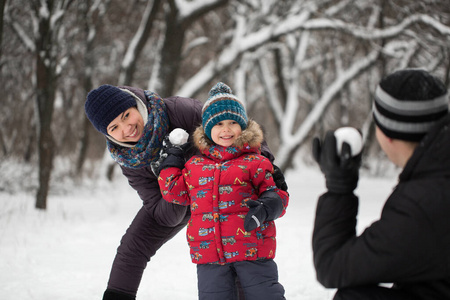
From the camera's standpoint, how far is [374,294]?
1414 millimetres

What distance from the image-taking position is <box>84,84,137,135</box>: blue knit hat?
7.53 feet

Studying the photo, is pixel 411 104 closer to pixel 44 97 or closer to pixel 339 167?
pixel 339 167

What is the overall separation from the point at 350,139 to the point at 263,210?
2.01 feet

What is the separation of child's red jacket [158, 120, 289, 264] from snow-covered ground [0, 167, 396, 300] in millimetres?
1117

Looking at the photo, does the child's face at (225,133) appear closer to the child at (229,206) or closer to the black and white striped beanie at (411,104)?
the child at (229,206)

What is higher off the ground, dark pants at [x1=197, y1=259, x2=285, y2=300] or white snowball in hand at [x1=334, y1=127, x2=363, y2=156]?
white snowball in hand at [x1=334, y1=127, x2=363, y2=156]

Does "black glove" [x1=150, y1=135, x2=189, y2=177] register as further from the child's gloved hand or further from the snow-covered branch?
the snow-covered branch

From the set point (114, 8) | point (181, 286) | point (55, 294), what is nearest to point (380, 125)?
point (181, 286)

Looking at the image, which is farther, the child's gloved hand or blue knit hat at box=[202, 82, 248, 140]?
blue knit hat at box=[202, 82, 248, 140]

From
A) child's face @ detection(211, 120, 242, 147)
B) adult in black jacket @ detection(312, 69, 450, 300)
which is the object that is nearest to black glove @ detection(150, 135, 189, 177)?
child's face @ detection(211, 120, 242, 147)

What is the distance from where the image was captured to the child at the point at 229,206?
1.98 meters

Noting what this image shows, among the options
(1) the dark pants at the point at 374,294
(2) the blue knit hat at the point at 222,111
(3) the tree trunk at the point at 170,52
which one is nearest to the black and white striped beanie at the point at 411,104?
(1) the dark pants at the point at 374,294

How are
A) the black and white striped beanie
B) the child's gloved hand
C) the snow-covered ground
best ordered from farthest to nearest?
the snow-covered ground
the child's gloved hand
the black and white striped beanie

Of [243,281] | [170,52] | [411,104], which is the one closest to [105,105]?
[243,281]
